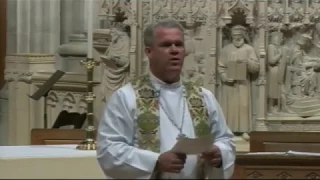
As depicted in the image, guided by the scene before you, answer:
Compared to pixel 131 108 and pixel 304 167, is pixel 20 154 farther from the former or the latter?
pixel 304 167

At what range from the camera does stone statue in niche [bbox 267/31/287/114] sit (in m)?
7.52

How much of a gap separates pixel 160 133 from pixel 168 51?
0.41 metres

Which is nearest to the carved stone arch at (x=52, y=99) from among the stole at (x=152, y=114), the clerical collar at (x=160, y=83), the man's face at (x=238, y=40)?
the man's face at (x=238, y=40)

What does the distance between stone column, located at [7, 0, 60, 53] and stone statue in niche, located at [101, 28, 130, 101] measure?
1.08 meters

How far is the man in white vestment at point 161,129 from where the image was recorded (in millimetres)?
3410

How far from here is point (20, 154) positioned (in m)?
4.74

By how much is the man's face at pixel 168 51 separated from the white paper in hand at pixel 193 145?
42cm

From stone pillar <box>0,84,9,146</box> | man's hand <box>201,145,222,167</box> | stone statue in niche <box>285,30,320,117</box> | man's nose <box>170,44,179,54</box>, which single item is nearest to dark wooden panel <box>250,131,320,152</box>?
→ stone statue in niche <box>285,30,320,117</box>

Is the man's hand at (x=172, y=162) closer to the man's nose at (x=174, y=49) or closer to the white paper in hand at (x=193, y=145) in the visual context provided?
the white paper in hand at (x=193, y=145)

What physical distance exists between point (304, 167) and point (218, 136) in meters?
1.57

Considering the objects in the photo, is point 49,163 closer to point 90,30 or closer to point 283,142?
point 90,30

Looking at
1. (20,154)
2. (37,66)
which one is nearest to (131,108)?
(20,154)

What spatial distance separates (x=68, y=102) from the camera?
8.17 metres

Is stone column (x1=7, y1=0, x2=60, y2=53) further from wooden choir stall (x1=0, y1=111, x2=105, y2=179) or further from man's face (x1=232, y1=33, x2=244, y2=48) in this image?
wooden choir stall (x1=0, y1=111, x2=105, y2=179)
